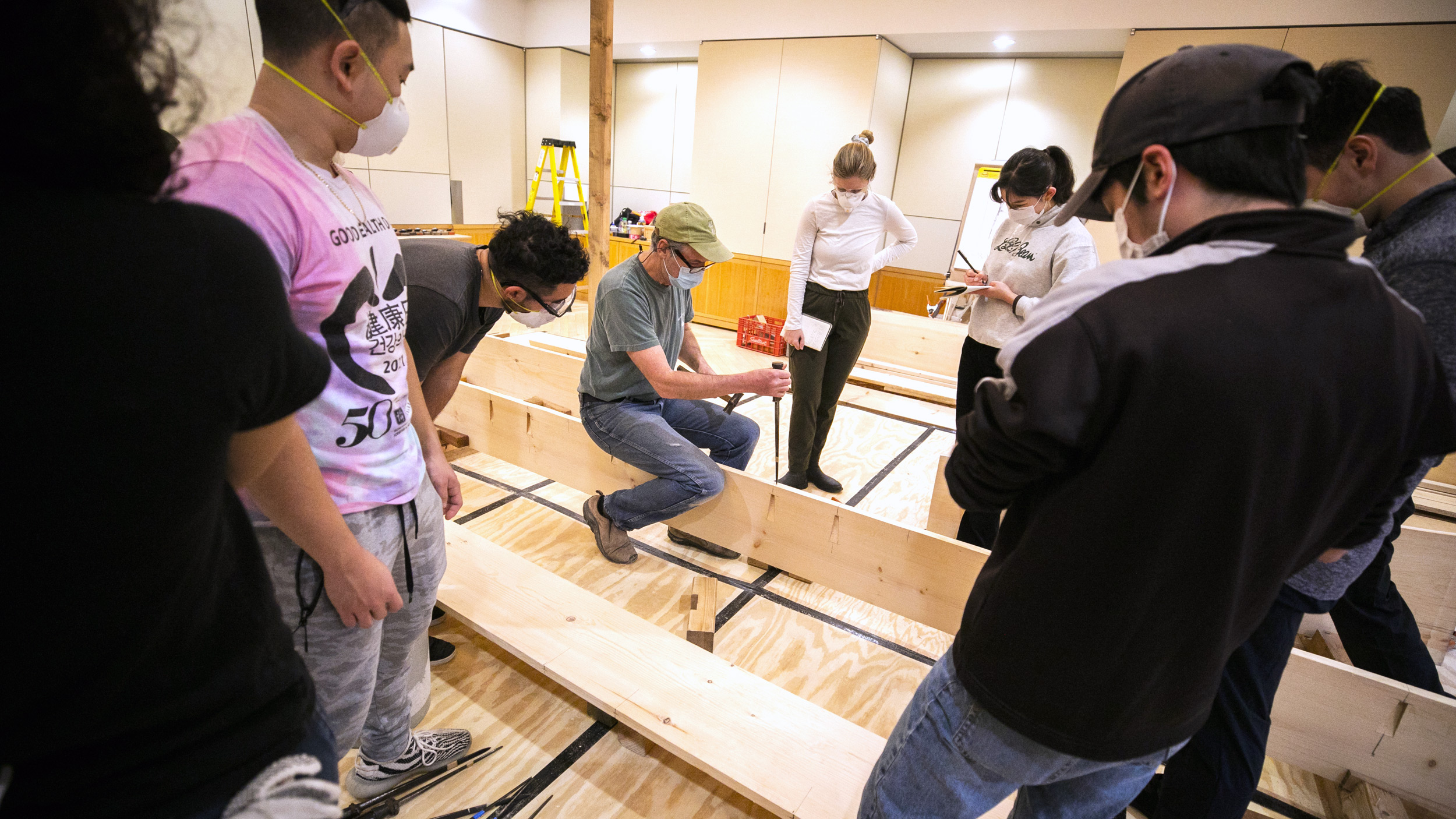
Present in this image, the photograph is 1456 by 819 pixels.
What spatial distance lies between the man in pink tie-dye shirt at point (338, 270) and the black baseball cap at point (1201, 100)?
3.35ft

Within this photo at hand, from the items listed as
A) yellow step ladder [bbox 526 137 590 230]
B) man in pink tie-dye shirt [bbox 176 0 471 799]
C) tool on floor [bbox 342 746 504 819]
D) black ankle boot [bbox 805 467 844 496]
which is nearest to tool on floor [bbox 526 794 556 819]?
tool on floor [bbox 342 746 504 819]

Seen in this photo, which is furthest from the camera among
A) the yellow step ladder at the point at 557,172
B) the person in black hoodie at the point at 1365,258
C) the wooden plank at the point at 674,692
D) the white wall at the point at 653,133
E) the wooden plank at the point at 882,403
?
the white wall at the point at 653,133

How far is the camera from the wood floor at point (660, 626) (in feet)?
5.15

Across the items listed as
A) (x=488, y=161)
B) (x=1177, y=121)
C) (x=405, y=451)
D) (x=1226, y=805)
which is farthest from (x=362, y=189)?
(x=488, y=161)

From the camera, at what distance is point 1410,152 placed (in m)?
1.17

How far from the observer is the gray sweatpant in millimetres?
1000

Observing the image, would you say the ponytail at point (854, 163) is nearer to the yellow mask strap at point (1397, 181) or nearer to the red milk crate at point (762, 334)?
the yellow mask strap at point (1397, 181)

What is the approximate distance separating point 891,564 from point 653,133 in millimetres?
6950

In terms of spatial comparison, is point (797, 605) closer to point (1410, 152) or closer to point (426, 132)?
point (1410, 152)

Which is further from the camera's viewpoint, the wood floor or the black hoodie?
the wood floor

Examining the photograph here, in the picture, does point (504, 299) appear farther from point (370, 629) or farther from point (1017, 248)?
point (1017, 248)

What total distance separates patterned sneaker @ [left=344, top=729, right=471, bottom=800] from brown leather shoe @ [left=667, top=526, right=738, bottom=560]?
119 centimetres

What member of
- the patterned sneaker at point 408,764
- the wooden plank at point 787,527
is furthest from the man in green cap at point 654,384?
the patterned sneaker at point 408,764

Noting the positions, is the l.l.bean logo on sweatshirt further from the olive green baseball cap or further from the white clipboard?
the olive green baseball cap
